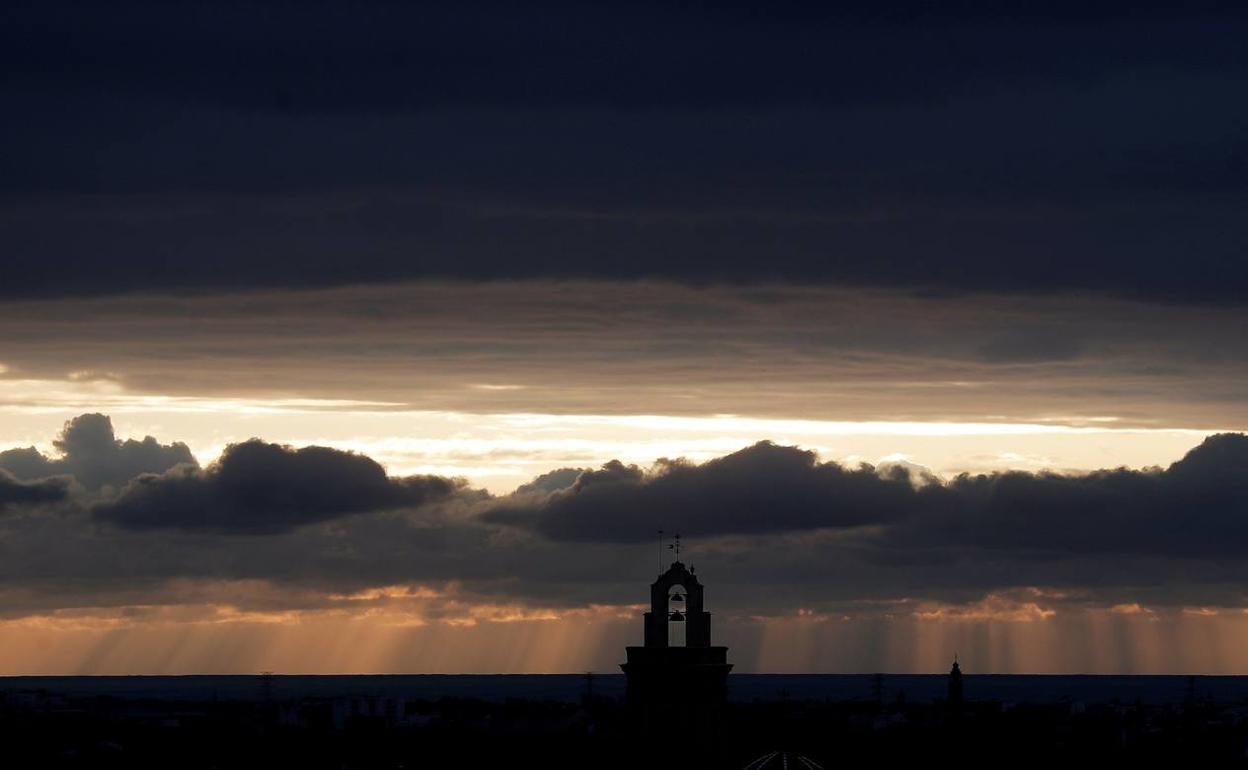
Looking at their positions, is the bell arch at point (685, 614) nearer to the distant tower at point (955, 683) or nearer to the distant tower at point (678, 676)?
the distant tower at point (678, 676)

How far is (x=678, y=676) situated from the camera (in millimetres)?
63656

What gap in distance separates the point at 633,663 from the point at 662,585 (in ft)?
6.77

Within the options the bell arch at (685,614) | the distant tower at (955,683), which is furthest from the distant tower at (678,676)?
the distant tower at (955,683)

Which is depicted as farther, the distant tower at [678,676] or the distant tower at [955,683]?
the distant tower at [955,683]

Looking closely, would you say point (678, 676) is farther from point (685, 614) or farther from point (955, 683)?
point (955, 683)

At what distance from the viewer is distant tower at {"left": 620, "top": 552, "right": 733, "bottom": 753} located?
6369 centimetres

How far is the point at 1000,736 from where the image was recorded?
610 feet

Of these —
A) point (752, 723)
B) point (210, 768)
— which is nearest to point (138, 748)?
point (210, 768)

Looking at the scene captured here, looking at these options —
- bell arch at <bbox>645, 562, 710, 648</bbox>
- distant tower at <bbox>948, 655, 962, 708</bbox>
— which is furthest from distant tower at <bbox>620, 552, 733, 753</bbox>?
distant tower at <bbox>948, 655, 962, 708</bbox>

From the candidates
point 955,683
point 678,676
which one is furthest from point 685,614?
point 955,683

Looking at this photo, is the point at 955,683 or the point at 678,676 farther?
the point at 955,683

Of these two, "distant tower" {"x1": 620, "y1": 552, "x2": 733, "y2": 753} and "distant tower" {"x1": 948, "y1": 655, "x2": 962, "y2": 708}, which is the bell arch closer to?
"distant tower" {"x1": 620, "y1": 552, "x2": 733, "y2": 753}

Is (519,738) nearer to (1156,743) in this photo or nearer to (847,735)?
(847,735)

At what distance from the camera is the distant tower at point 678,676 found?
63688 millimetres
